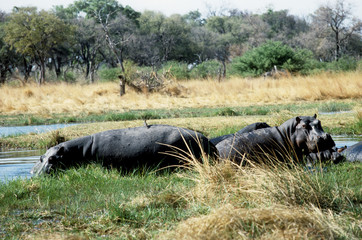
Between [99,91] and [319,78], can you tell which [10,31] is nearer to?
[99,91]

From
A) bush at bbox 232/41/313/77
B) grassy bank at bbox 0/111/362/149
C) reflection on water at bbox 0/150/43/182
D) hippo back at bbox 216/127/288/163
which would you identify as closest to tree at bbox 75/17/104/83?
bush at bbox 232/41/313/77

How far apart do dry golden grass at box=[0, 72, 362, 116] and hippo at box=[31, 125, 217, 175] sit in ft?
30.6

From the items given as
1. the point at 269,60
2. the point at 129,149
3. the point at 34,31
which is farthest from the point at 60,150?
the point at 34,31

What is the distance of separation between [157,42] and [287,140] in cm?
4873

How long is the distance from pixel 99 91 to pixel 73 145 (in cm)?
1549

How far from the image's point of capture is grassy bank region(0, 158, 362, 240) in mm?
2691

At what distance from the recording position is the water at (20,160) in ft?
18.7

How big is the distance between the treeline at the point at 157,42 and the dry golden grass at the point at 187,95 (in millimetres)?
7079

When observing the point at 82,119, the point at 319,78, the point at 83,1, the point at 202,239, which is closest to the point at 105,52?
the point at 83,1

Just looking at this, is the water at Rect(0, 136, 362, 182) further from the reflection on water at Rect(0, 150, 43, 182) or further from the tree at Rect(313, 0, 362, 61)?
the tree at Rect(313, 0, 362, 61)

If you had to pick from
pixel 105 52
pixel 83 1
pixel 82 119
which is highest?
pixel 83 1

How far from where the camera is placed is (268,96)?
17594 mm

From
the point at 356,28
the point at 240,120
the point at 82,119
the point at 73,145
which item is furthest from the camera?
the point at 356,28

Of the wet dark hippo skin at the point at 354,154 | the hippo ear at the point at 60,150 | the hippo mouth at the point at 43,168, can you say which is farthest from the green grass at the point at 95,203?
the wet dark hippo skin at the point at 354,154
